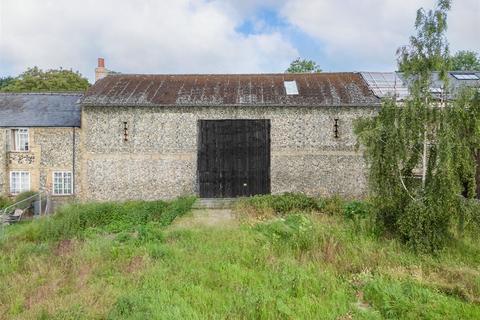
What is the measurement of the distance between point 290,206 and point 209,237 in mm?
4797

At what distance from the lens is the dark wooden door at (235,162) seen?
19.5m

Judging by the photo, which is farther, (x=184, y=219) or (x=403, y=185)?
(x=184, y=219)

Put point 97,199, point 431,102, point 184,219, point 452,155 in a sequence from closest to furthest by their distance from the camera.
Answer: point 452,155 < point 431,102 < point 184,219 < point 97,199

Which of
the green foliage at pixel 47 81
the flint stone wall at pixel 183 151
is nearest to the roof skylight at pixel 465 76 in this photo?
the flint stone wall at pixel 183 151

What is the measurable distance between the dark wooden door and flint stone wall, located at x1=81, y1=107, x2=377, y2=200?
358 mm

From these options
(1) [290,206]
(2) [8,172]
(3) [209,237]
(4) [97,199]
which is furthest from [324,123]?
(2) [8,172]

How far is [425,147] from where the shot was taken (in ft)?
32.0

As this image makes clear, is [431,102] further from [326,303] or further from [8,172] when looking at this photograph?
[8,172]

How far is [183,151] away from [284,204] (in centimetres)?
655

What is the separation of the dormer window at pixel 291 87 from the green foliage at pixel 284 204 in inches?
259

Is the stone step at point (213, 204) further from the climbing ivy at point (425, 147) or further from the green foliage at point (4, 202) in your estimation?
the green foliage at point (4, 202)

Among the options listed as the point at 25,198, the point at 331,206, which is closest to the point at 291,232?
the point at 331,206

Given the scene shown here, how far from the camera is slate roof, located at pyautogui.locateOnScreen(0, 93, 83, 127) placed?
1964 centimetres

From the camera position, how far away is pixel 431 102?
980 centimetres
